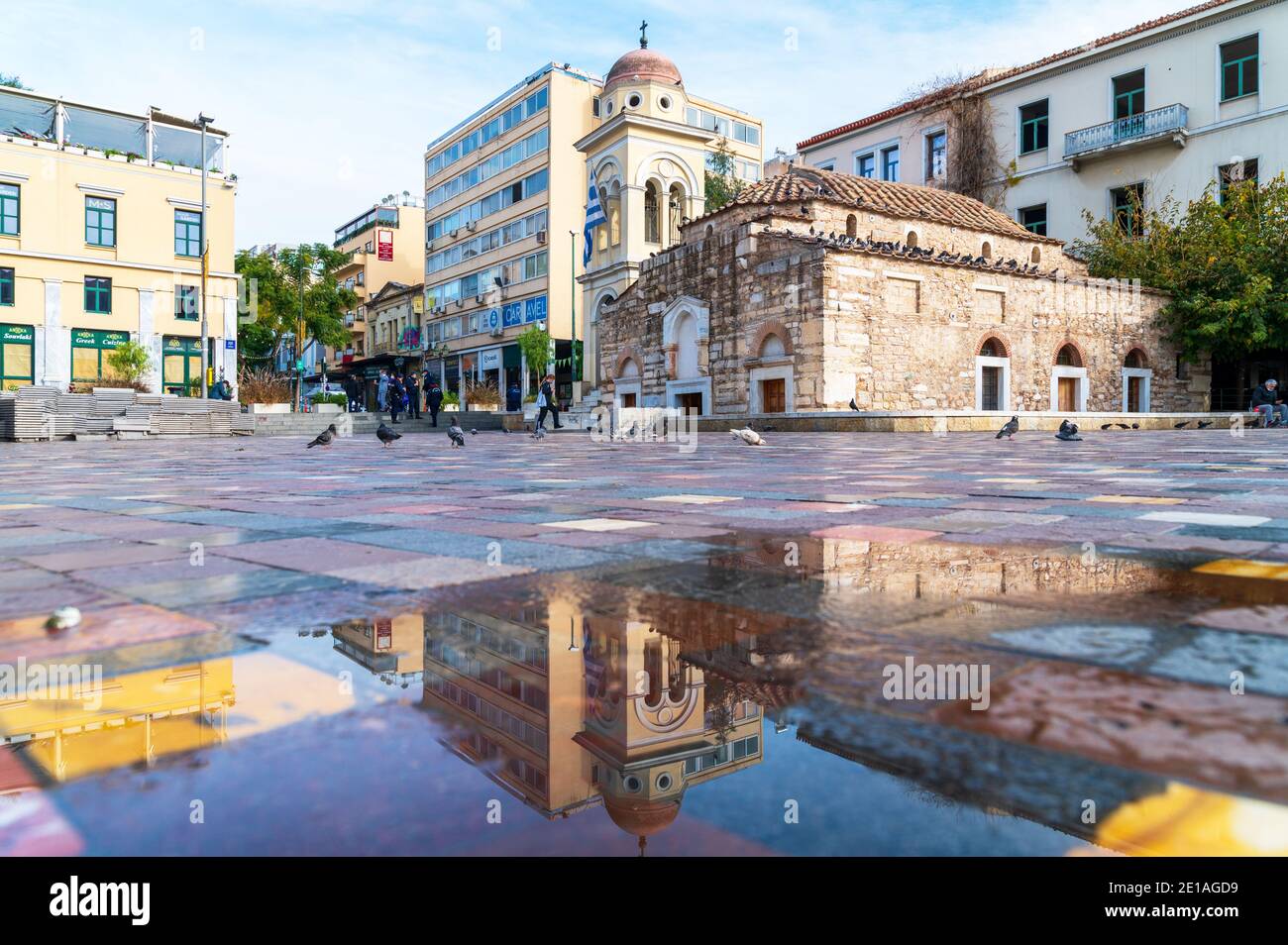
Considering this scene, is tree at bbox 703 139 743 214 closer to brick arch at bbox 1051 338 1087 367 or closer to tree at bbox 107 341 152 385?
brick arch at bbox 1051 338 1087 367

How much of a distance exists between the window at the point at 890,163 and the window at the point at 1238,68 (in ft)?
37.8

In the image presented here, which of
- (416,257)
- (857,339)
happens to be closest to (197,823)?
(857,339)

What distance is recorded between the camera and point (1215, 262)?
25859 mm

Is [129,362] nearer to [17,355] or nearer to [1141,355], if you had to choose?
[17,355]

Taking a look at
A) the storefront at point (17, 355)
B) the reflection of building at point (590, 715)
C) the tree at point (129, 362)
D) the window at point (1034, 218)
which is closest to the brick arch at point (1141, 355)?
the window at point (1034, 218)

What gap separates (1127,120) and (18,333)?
39.8 m

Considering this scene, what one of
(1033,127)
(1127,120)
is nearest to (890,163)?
(1033,127)

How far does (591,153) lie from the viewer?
119 ft

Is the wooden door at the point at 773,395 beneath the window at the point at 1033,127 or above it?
beneath

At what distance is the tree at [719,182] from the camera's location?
38.1 meters

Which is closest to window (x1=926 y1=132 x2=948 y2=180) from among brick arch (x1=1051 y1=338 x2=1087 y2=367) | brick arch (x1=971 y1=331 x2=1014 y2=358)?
brick arch (x1=1051 y1=338 x2=1087 y2=367)

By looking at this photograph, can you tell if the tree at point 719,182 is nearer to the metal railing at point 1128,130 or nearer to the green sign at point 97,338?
the metal railing at point 1128,130

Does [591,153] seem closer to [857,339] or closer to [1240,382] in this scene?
[857,339]
